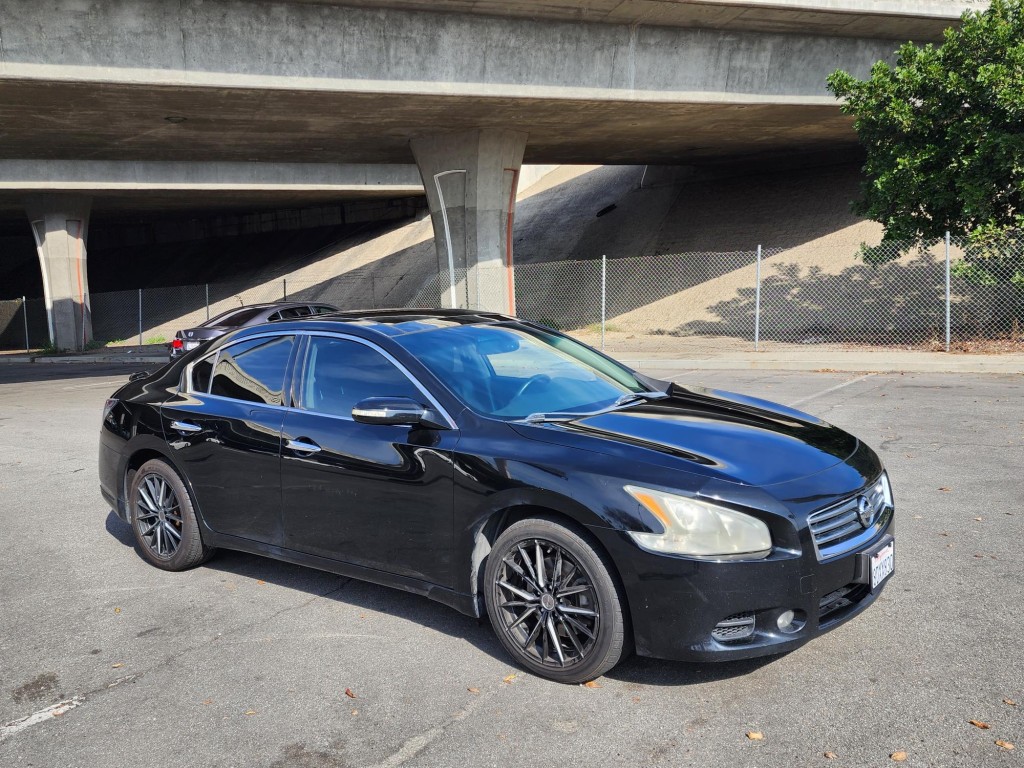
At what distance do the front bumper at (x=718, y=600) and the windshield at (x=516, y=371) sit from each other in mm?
1046

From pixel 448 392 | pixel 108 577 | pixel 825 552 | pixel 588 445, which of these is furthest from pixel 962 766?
pixel 108 577

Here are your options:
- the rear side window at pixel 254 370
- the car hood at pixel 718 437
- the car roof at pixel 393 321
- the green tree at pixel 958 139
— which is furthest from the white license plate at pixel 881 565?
the green tree at pixel 958 139

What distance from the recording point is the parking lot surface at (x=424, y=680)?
128 inches

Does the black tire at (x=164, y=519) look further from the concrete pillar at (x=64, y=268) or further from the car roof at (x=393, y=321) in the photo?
the concrete pillar at (x=64, y=268)

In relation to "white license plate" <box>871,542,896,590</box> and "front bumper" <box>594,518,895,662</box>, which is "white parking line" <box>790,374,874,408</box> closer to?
"white license plate" <box>871,542,896,590</box>

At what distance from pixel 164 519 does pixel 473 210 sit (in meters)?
18.9

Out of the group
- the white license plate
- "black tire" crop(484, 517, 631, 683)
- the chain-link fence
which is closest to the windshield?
"black tire" crop(484, 517, 631, 683)

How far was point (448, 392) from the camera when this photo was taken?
14.1 feet

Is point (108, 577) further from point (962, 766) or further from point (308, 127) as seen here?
point (308, 127)

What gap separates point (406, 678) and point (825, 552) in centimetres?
187

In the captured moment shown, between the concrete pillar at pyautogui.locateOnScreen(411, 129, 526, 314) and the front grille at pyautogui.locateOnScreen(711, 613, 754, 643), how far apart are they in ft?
64.9

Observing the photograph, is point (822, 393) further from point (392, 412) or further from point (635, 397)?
point (392, 412)

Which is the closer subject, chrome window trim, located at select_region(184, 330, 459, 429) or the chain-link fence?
chrome window trim, located at select_region(184, 330, 459, 429)

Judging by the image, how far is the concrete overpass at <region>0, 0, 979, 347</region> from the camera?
16.4 meters
